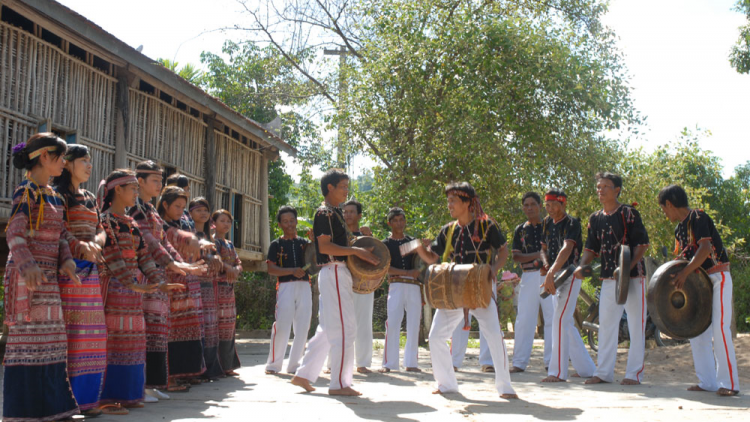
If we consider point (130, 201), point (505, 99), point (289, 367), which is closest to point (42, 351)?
point (130, 201)

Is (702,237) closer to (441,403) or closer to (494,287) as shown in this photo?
(494,287)

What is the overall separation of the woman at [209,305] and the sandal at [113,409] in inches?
91.5

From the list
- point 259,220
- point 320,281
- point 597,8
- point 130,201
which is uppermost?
point 597,8

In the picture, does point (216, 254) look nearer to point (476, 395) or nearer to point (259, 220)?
point (476, 395)

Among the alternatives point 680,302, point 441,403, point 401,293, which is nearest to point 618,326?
point 680,302

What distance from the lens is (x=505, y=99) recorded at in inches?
471

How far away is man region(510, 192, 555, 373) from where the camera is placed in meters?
8.54

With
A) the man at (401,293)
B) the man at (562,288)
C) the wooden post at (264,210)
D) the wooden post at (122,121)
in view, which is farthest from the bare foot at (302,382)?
the wooden post at (264,210)

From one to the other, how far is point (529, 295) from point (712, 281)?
2.45m

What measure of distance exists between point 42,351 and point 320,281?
2.43 meters

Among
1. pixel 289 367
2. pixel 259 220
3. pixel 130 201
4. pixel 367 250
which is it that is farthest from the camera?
pixel 259 220

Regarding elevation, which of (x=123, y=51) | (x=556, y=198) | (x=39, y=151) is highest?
(x=123, y=51)

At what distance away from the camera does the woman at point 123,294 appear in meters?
5.25

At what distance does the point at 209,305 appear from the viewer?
25.3 ft
